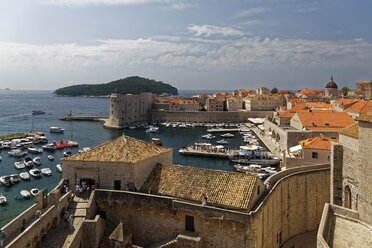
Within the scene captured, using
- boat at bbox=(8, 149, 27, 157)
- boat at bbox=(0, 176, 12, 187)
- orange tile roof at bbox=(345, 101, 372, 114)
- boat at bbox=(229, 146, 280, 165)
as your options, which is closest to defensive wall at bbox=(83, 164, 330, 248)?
boat at bbox=(0, 176, 12, 187)

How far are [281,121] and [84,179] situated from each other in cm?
3844

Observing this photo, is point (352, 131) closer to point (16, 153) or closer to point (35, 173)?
point (35, 173)

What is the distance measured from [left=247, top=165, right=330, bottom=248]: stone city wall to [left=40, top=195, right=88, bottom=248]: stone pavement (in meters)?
7.87

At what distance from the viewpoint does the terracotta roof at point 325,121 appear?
34969mm

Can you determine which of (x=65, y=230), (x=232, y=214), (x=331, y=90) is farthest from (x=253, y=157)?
(x=331, y=90)

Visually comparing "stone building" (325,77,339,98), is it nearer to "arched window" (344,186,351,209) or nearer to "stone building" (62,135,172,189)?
"arched window" (344,186,351,209)

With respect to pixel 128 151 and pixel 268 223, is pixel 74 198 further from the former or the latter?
pixel 268 223

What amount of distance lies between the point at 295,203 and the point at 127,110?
60204 millimetres

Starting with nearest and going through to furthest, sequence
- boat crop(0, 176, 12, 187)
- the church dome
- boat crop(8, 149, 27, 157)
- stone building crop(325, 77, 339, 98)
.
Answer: boat crop(0, 176, 12, 187) → boat crop(8, 149, 27, 157) → stone building crop(325, 77, 339, 98) → the church dome

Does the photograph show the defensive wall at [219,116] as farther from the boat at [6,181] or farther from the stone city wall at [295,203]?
the stone city wall at [295,203]

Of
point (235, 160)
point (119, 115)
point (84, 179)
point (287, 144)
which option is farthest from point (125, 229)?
point (119, 115)

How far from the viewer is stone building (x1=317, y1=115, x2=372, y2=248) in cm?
971

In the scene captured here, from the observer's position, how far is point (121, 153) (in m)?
14.3

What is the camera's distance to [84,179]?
14062 mm
